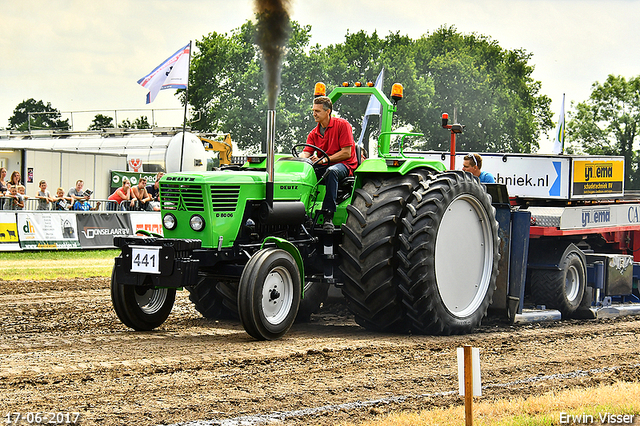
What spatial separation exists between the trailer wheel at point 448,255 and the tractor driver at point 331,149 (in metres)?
0.86

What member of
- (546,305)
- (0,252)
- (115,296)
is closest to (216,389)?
(115,296)

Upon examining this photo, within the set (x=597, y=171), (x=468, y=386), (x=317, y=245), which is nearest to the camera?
(x=468, y=386)

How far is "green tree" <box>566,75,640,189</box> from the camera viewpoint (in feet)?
210

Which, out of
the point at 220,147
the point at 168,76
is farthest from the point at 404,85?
the point at 168,76

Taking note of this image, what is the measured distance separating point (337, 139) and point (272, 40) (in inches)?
59.1

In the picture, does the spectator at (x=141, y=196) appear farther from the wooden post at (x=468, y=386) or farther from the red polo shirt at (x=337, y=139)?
the wooden post at (x=468, y=386)

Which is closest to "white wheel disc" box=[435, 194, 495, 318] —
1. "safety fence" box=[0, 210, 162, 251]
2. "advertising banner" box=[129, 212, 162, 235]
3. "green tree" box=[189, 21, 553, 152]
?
"safety fence" box=[0, 210, 162, 251]

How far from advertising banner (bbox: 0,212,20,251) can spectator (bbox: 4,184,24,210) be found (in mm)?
883

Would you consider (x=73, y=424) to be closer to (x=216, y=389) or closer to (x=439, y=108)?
(x=216, y=389)

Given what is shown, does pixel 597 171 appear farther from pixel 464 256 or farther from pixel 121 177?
pixel 121 177

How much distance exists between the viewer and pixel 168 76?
22250 mm

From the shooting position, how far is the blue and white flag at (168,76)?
2205cm

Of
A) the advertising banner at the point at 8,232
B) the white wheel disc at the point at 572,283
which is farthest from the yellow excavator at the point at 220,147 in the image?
the white wheel disc at the point at 572,283

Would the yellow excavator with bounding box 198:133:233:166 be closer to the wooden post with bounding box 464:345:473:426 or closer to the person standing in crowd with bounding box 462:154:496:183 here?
the person standing in crowd with bounding box 462:154:496:183
